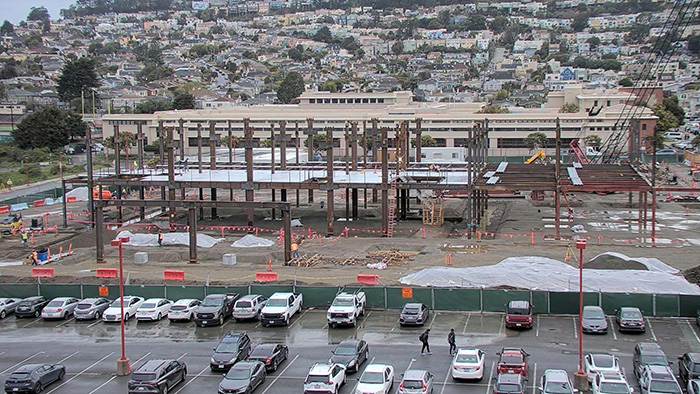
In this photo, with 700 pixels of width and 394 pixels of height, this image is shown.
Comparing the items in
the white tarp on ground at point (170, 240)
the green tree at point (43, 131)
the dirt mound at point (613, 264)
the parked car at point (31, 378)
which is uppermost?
the green tree at point (43, 131)

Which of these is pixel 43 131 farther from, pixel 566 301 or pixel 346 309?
pixel 566 301

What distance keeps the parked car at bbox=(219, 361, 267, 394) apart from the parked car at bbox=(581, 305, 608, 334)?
12.7 metres

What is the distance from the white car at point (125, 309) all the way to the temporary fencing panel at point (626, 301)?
20267 mm

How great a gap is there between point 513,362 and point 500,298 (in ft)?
30.4

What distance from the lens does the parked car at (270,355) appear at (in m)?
30.4

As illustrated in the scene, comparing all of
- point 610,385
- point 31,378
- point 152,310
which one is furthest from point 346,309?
point 610,385

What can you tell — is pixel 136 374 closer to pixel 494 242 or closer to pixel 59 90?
pixel 494 242

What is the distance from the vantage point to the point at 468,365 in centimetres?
2897

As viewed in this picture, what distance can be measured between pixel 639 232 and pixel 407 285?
24.6 meters

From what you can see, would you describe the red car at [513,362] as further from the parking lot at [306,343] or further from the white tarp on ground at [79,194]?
the white tarp on ground at [79,194]

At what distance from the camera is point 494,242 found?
5550 centimetres

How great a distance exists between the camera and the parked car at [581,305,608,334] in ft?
112

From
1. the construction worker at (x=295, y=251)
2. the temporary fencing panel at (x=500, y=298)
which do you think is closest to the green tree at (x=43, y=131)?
the construction worker at (x=295, y=251)

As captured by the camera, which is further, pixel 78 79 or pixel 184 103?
pixel 78 79
